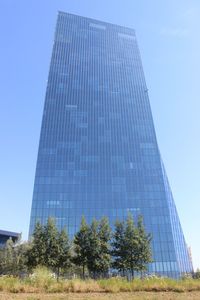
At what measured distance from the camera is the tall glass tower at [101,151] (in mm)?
81750

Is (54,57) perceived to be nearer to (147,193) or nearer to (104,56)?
(104,56)

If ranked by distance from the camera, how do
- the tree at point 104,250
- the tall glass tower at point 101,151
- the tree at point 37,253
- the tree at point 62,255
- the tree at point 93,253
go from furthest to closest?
1. the tall glass tower at point 101,151
2. the tree at point 62,255
3. the tree at point 37,253
4. the tree at point 104,250
5. the tree at point 93,253

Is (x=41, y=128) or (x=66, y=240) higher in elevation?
(x=41, y=128)

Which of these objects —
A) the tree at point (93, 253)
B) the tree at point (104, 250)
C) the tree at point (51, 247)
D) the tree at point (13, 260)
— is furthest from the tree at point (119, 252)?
the tree at point (13, 260)

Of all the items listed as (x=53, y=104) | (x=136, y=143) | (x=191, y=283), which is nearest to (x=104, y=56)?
(x=53, y=104)

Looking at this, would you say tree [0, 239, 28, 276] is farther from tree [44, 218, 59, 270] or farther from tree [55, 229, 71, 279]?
tree [55, 229, 71, 279]

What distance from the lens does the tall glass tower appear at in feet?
268

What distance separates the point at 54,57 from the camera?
384 ft

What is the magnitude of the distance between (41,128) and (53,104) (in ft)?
36.1

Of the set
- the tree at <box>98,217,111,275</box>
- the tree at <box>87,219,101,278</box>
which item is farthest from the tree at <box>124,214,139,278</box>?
the tree at <box>87,219,101,278</box>

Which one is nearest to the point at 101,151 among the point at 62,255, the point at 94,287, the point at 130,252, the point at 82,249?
the point at 62,255

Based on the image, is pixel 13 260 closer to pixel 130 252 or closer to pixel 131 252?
pixel 130 252

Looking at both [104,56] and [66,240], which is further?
[104,56]

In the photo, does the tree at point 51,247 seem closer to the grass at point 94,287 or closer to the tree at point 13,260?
the tree at point 13,260
